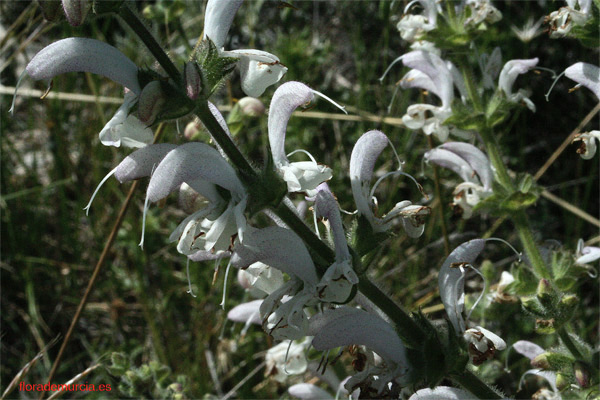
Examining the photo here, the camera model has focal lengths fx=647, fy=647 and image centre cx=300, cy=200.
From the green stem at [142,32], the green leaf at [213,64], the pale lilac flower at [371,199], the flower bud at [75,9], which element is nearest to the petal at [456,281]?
the pale lilac flower at [371,199]

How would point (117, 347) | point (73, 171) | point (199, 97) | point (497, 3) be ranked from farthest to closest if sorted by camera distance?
1. point (497, 3)
2. point (73, 171)
3. point (117, 347)
4. point (199, 97)

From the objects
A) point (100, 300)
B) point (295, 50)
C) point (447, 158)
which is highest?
point (295, 50)

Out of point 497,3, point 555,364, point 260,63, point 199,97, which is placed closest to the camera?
point 199,97

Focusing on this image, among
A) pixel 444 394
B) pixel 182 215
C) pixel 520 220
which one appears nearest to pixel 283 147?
pixel 444 394

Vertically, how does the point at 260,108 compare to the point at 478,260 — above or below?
above

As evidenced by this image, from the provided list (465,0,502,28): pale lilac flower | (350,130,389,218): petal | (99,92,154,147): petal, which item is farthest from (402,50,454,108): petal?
(99,92,154,147): petal

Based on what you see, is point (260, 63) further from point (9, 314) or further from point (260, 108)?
point (9, 314)

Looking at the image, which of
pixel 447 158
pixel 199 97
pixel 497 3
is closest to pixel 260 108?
pixel 447 158

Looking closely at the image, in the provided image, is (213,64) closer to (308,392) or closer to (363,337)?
(363,337)
